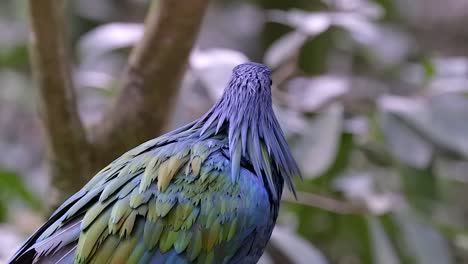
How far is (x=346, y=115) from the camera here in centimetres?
257

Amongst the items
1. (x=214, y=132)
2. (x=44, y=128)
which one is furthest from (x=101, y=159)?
(x=214, y=132)

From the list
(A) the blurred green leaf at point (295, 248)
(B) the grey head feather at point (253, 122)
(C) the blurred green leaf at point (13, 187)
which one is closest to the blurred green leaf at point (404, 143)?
(A) the blurred green leaf at point (295, 248)

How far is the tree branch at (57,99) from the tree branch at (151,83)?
0.07 m

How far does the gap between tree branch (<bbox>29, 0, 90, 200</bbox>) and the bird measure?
412 mm

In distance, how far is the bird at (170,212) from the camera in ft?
4.00

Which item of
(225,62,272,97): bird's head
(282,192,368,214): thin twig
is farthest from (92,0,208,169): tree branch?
(282,192,368,214): thin twig

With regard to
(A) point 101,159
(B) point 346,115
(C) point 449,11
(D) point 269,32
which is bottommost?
(C) point 449,11

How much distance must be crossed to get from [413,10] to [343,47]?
0.78 meters

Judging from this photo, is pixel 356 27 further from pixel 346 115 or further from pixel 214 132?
pixel 214 132

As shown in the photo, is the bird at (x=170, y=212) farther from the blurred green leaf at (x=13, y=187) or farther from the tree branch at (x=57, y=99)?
the blurred green leaf at (x=13, y=187)

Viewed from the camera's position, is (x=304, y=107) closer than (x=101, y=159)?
No

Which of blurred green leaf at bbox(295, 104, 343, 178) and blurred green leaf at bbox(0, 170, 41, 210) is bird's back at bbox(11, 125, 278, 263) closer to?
blurred green leaf at bbox(295, 104, 343, 178)

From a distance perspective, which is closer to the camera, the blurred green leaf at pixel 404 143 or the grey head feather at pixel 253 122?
the grey head feather at pixel 253 122

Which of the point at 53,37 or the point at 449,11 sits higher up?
the point at 53,37
